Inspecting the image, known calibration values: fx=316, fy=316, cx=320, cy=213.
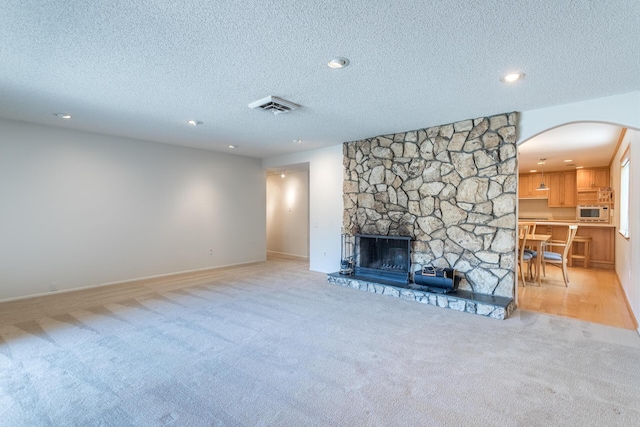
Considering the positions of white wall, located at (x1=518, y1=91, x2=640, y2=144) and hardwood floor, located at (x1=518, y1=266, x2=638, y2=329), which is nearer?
white wall, located at (x1=518, y1=91, x2=640, y2=144)

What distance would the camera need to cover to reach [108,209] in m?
5.23

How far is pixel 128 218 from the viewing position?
5453mm

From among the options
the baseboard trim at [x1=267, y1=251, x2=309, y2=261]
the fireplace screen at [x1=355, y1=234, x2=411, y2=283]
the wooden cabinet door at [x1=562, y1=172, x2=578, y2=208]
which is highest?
the wooden cabinet door at [x1=562, y1=172, x2=578, y2=208]

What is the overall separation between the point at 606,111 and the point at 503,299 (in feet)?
7.66

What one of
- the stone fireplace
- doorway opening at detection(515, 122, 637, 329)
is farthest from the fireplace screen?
doorway opening at detection(515, 122, 637, 329)

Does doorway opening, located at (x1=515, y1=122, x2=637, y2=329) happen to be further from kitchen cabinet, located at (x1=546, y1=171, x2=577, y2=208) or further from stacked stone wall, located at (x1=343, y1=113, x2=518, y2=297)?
stacked stone wall, located at (x1=343, y1=113, x2=518, y2=297)

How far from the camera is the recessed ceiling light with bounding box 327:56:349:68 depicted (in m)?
2.53

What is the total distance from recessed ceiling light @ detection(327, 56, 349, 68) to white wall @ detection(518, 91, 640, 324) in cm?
264

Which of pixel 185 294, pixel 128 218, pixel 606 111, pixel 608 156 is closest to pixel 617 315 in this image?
pixel 606 111

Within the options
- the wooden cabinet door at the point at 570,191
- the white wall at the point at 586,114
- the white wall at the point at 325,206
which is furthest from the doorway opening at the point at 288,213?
the wooden cabinet door at the point at 570,191

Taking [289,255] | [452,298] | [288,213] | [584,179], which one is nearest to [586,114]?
[452,298]

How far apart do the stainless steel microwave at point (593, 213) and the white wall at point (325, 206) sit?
243 inches

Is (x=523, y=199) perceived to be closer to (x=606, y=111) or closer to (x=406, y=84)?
(x=606, y=111)

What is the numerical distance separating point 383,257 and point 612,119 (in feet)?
10.9
